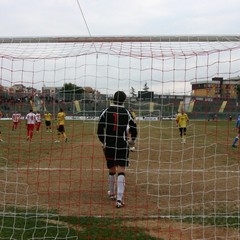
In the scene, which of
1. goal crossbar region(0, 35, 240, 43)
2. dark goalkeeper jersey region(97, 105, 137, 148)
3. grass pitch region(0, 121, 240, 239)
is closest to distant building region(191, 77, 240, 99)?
goal crossbar region(0, 35, 240, 43)

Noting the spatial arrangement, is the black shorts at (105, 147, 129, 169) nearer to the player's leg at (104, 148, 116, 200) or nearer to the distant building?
the player's leg at (104, 148, 116, 200)

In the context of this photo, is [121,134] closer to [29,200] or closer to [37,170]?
[29,200]

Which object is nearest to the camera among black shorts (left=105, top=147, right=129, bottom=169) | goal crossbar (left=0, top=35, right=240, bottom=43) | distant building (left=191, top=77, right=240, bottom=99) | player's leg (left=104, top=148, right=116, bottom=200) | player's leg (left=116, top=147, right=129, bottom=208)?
goal crossbar (left=0, top=35, right=240, bottom=43)

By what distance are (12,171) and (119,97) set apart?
4805 mm

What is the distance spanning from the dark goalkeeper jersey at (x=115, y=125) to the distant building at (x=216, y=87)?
1.33 m

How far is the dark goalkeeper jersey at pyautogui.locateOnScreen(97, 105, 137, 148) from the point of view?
736 centimetres

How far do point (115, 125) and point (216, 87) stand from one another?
192 centimetres

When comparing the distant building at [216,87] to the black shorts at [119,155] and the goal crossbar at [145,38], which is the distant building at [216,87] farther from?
the black shorts at [119,155]

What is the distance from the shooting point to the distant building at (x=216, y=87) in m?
6.44

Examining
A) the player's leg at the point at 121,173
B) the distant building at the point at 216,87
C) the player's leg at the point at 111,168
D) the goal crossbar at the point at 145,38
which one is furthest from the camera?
the player's leg at the point at 111,168

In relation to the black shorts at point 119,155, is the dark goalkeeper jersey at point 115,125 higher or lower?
higher

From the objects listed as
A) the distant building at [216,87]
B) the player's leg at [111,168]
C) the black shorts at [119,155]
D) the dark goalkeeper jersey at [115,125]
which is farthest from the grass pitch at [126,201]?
the distant building at [216,87]

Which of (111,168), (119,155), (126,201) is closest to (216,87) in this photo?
(119,155)

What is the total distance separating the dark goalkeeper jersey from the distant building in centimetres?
133
